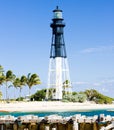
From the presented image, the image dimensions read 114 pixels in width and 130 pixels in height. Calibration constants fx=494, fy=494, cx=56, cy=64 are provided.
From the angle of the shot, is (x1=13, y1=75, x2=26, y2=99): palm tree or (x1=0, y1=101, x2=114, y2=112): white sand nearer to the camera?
(x1=0, y1=101, x2=114, y2=112): white sand

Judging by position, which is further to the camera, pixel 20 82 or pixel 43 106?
pixel 20 82

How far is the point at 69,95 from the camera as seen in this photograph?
136 metres

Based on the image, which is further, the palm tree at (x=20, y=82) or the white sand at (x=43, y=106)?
the palm tree at (x=20, y=82)

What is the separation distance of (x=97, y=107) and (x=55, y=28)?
23.1 metres

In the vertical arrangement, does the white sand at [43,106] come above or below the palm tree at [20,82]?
below

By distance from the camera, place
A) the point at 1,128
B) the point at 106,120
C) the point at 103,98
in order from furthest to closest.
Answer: the point at 103,98 → the point at 1,128 → the point at 106,120

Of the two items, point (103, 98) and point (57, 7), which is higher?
point (57, 7)

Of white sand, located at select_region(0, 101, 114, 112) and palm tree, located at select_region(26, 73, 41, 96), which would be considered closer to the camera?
white sand, located at select_region(0, 101, 114, 112)

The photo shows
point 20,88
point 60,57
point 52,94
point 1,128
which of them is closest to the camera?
point 1,128

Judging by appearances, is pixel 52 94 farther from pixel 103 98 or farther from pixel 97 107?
pixel 103 98

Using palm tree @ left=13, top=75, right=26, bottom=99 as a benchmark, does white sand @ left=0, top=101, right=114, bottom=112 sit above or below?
below

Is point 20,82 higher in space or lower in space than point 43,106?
higher

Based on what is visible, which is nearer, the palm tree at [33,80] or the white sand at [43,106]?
the white sand at [43,106]

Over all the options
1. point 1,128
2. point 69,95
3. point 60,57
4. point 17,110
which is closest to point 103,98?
point 69,95
